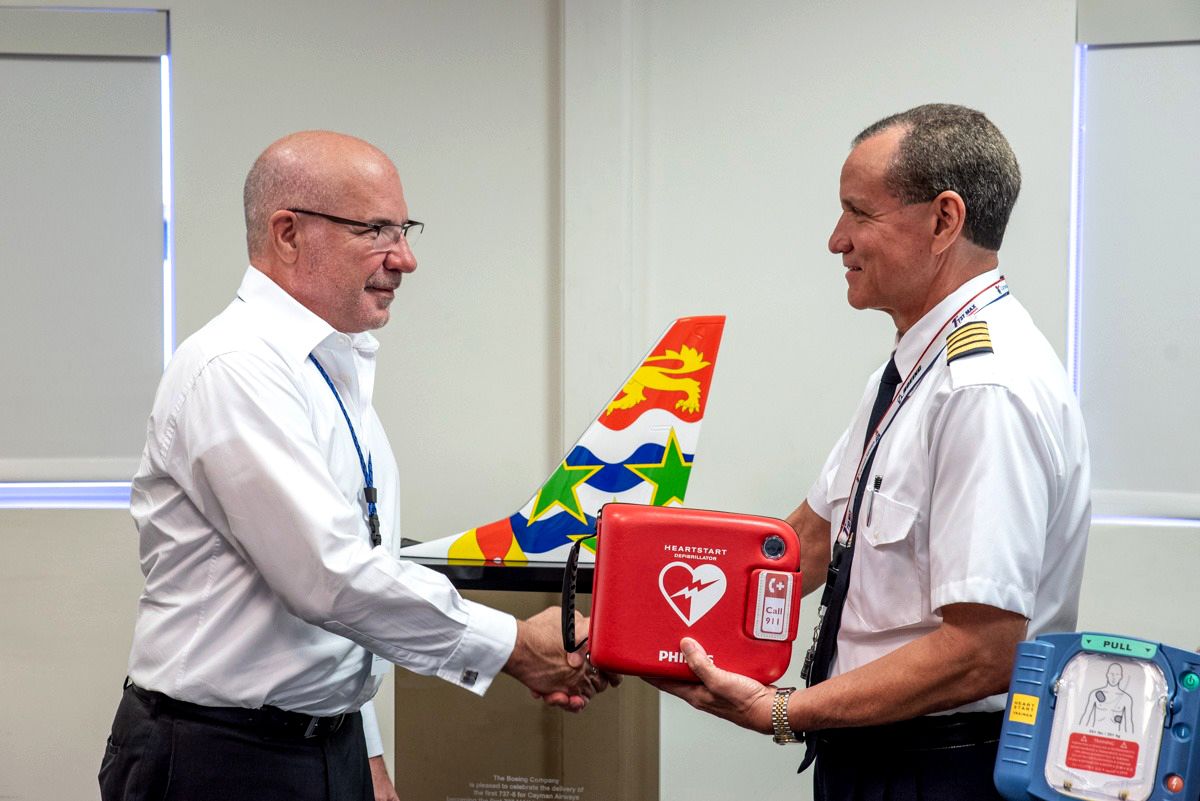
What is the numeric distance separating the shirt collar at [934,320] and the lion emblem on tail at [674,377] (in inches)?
34.2

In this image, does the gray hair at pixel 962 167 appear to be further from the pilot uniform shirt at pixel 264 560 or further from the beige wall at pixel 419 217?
the beige wall at pixel 419 217

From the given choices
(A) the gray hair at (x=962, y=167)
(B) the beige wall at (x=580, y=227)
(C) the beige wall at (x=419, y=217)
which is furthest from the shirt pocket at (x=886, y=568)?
(C) the beige wall at (x=419, y=217)

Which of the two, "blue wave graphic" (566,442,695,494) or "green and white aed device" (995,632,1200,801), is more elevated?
"blue wave graphic" (566,442,695,494)

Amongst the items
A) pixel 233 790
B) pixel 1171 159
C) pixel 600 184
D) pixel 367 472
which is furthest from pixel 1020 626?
pixel 1171 159

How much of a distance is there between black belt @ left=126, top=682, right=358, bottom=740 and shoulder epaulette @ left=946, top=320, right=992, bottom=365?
1027mm

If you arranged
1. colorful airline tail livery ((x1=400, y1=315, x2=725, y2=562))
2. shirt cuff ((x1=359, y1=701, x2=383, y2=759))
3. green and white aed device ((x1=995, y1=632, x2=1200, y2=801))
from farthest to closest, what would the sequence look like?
colorful airline tail livery ((x1=400, y1=315, x2=725, y2=562))
shirt cuff ((x1=359, y1=701, x2=383, y2=759))
green and white aed device ((x1=995, y1=632, x2=1200, y2=801))

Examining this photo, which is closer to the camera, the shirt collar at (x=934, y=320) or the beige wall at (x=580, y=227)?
the shirt collar at (x=934, y=320)

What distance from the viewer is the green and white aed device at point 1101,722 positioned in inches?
43.7

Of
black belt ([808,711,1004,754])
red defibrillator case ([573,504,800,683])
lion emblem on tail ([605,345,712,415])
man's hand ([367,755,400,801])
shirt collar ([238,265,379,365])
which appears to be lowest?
man's hand ([367,755,400,801])

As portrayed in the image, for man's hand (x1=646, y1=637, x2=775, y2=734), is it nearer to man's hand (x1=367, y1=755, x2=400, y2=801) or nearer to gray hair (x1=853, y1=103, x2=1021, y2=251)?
gray hair (x1=853, y1=103, x2=1021, y2=251)

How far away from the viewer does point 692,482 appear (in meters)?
3.00

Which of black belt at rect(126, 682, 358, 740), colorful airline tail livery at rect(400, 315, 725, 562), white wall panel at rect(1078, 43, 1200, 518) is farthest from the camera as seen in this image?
white wall panel at rect(1078, 43, 1200, 518)

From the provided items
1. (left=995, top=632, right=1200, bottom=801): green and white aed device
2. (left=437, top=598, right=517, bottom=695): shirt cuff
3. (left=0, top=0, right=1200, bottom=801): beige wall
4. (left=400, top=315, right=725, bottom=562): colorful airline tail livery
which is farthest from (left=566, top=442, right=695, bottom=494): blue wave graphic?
(left=995, top=632, right=1200, bottom=801): green and white aed device

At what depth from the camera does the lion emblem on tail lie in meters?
2.42
